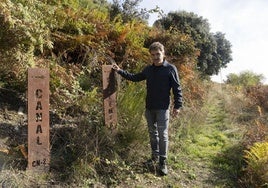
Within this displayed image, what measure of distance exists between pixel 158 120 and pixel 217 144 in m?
2.96

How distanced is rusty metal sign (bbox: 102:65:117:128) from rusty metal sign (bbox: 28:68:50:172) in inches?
47.5

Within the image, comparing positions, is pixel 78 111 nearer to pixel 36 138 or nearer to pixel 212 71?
pixel 36 138

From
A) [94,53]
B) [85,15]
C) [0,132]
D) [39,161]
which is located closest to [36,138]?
[39,161]

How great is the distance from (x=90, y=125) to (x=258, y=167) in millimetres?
2572

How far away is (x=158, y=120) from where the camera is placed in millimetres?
5562

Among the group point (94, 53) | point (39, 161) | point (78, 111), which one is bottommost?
point (39, 161)

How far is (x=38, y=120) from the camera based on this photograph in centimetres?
460

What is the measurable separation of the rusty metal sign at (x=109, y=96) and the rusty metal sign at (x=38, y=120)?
1206 mm

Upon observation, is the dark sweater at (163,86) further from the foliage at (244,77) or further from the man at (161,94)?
the foliage at (244,77)

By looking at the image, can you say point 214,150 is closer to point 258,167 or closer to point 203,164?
point 203,164

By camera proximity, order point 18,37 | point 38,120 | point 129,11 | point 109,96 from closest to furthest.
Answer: point 38,120 < point 18,37 < point 109,96 < point 129,11

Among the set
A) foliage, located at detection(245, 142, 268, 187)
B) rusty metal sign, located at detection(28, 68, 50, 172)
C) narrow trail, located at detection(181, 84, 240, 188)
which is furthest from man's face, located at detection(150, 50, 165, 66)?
foliage, located at detection(245, 142, 268, 187)

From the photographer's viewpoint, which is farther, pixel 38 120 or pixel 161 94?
pixel 161 94

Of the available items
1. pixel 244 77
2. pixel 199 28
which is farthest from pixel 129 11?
pixel 244 77
